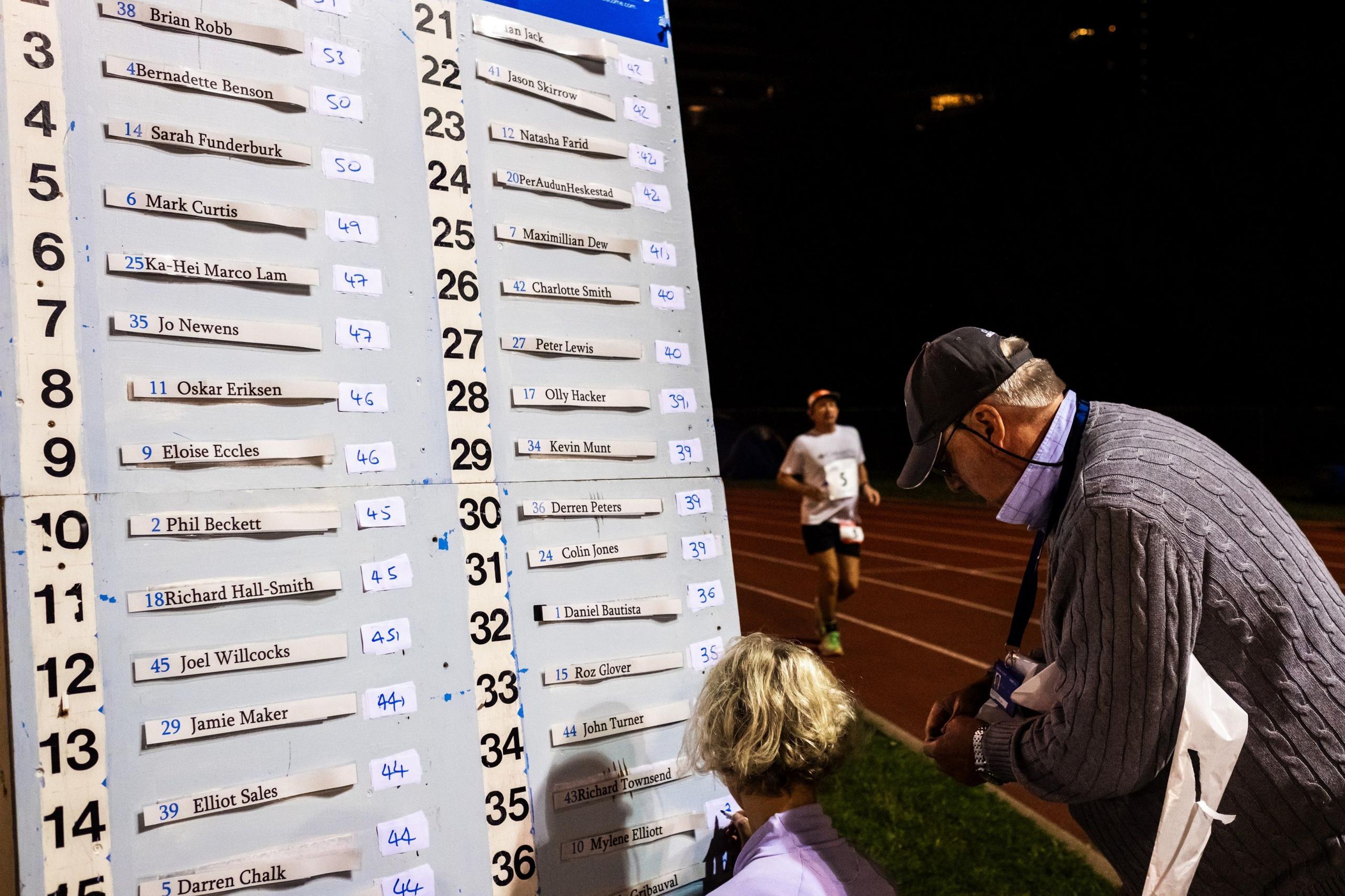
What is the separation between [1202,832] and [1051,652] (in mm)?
442

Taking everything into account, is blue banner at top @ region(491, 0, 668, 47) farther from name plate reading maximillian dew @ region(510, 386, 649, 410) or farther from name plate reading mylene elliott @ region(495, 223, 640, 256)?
name plate reading maximillian dew @ region(510, 386, 649, 410)

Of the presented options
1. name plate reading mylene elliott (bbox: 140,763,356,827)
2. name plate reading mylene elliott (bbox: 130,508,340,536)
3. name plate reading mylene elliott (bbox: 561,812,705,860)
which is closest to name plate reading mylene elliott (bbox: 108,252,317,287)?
name plate reading mylene elliott (bbox: 130,508,340,536)

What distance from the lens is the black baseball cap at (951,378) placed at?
217 cm

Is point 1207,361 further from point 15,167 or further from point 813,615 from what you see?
point 15,167

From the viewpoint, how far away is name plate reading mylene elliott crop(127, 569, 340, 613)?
2107mm

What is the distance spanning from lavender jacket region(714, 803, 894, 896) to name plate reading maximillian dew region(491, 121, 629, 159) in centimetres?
186

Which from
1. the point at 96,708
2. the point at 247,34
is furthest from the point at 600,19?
the point at 96,708

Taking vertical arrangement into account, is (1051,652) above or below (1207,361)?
below

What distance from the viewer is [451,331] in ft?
8.40

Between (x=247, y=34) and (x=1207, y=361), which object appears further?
(x=1207, y=361)

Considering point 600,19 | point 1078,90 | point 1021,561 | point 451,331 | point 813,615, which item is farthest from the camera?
point 1078,90

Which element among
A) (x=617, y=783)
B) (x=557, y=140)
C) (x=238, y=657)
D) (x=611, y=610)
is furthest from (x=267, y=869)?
(x=557, y=140)

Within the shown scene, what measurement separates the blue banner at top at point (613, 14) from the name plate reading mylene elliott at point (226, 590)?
1.65m

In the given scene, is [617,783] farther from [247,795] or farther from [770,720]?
[247,795]
